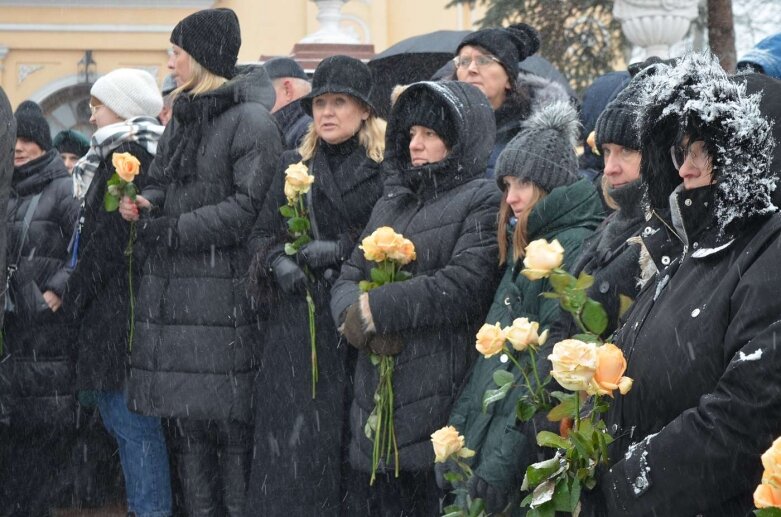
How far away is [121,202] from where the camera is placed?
568 cm

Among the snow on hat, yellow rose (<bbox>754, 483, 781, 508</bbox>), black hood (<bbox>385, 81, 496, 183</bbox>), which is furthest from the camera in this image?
black hood (<bbox>385, 81, 496, 183</bbox>)

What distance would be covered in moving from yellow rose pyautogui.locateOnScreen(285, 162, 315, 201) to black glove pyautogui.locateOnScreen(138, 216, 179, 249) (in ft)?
2.01

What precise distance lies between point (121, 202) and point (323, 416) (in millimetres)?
1335

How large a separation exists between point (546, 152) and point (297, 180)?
1.14 m

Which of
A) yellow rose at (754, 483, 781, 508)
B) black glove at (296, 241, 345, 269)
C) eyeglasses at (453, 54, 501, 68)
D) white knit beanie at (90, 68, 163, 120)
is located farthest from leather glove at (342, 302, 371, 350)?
yellow rose at (754, 483, 781, 508)

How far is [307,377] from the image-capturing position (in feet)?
17.2

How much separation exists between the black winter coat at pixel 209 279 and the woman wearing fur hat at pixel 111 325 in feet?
0.77

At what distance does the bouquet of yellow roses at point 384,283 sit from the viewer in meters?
4.51

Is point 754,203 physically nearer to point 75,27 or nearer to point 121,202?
point 121,202

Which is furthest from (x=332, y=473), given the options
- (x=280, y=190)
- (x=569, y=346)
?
(x=569, y=346)

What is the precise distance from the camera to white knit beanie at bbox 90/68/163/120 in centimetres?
613

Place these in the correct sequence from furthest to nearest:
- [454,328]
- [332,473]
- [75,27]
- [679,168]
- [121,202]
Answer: [75,27] → [121,202] → [332,473] → [454,328] → [679,168]

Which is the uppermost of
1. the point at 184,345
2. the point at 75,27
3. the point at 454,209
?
the point at 454,209

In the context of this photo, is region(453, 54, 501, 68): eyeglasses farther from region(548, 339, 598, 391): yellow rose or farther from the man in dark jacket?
region(548, 339, 598, 391): yellow rose
